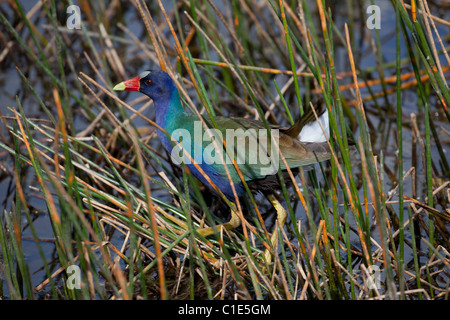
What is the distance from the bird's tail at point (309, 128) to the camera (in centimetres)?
257

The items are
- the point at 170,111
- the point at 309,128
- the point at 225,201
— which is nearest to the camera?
the point at 225,201

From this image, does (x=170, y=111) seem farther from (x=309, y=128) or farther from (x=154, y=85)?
(x=309, y=128)

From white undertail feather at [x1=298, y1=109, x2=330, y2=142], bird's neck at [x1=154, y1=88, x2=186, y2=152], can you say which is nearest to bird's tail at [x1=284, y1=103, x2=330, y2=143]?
white undertail feather at [x1=298, y1=109, x2=330, y2=142]

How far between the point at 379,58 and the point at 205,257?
1.96 meters

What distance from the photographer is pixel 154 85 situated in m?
2.77

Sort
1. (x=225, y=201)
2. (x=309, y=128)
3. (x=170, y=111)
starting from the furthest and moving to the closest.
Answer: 1. (x=170, y=111)
2. (x=309, y=128)
3. (x=225, y=201)

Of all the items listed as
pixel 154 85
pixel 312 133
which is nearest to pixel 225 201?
pixel 312 133

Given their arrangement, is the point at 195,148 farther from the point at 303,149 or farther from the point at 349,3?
the point at 349,3

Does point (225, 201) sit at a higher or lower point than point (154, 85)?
lower

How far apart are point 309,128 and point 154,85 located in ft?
2.44

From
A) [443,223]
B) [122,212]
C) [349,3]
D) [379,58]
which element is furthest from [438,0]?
[122,212]

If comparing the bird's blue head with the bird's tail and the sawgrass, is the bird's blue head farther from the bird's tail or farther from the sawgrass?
the bird's tail

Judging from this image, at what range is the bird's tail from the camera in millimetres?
2569

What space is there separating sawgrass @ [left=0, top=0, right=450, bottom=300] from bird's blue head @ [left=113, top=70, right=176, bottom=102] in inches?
2.4
